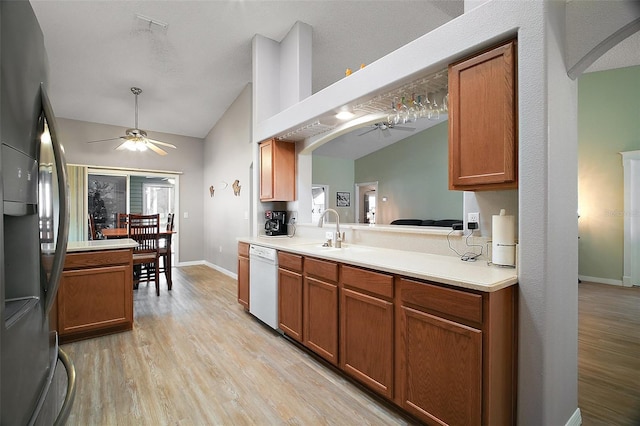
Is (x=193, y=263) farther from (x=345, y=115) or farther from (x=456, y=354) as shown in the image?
(x=456, y=354)

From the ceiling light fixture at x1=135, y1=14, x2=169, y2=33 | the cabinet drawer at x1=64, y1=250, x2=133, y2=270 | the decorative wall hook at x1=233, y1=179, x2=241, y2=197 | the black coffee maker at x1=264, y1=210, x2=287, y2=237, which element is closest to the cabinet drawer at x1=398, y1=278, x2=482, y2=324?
the black coffee maker at x1=264, y1=210, x2=287, y2=237

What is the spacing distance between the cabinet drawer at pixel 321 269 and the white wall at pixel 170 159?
17.2 feet

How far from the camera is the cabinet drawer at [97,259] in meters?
2.84

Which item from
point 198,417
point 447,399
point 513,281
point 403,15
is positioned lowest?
point 198,417

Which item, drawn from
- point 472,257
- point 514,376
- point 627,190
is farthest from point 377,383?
point 627,190

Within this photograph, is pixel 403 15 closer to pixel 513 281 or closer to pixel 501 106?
pixel 501 106

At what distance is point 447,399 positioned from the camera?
61.6 inches

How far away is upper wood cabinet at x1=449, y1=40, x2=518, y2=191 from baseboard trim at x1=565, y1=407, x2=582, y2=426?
4.42 ft

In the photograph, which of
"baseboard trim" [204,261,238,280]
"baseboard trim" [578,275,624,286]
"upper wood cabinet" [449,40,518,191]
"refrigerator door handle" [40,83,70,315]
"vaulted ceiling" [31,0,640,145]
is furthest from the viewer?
"baseboard trim" [204,261,238,280]

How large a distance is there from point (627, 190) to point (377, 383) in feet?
18.4

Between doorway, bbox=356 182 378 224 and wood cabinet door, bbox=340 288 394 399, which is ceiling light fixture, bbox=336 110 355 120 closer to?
wood cabinet door, bbox=340 288 394 399

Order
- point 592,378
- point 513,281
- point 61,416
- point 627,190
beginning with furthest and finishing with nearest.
Result: point 627,190 < point 592,378 < point 513,281 < point 61,416

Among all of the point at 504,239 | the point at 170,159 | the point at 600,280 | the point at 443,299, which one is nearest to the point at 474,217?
the point at 504,239

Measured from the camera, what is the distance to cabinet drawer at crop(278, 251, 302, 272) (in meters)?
2.66
